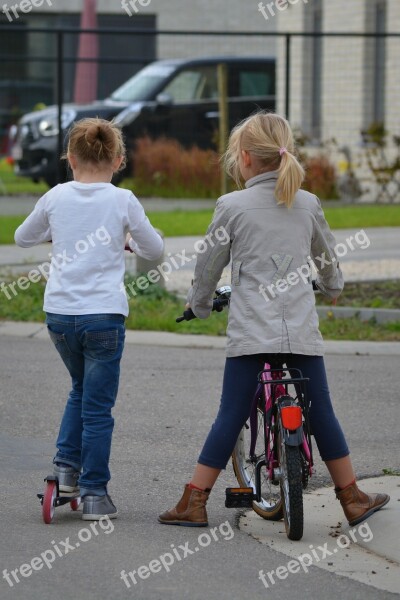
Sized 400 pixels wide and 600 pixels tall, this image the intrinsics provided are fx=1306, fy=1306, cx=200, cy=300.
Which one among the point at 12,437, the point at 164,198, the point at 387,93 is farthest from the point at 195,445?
the point at 387,93

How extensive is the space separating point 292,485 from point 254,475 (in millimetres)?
611

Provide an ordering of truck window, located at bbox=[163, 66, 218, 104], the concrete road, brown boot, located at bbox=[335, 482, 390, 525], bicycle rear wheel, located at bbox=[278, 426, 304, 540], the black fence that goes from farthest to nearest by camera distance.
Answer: the black fence < truck window, located at bbox=[163, 66, 218, 104] < brown boot, located at bbox=[335, 482, 390, 525] < bicycle rear wheel, located at bbox=[278, 426, 304, 540] < the concrete road

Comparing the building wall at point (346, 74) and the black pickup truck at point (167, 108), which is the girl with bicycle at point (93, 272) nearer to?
the black pickup truck at point (167, 108)

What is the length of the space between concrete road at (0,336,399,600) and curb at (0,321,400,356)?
0.48 feet

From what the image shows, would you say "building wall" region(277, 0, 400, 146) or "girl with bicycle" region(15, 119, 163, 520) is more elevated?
"building wall" region(277, 0, 400, 146)

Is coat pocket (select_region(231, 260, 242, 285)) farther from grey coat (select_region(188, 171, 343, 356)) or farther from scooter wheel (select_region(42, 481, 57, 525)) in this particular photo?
scooter wheel (select_region(42, 481, 57, 525))

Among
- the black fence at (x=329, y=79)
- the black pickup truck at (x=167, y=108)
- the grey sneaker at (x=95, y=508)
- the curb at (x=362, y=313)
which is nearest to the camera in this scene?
the grey sneaker at (x=95, y=508)

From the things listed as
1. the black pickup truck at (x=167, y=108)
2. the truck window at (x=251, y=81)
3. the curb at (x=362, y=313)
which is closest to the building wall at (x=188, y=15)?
the truck window at (x=251, y=81)

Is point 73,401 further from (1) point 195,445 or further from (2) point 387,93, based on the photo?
(2) point 387,93

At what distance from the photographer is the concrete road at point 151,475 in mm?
4625

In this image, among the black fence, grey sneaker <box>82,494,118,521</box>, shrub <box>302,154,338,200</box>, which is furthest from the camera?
the black fence

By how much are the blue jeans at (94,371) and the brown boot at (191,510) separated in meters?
0.32

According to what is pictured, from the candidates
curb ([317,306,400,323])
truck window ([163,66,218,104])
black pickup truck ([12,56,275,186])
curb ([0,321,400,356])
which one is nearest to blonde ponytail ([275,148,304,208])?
curb ([0,321,400,356])

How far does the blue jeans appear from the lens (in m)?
5.29
